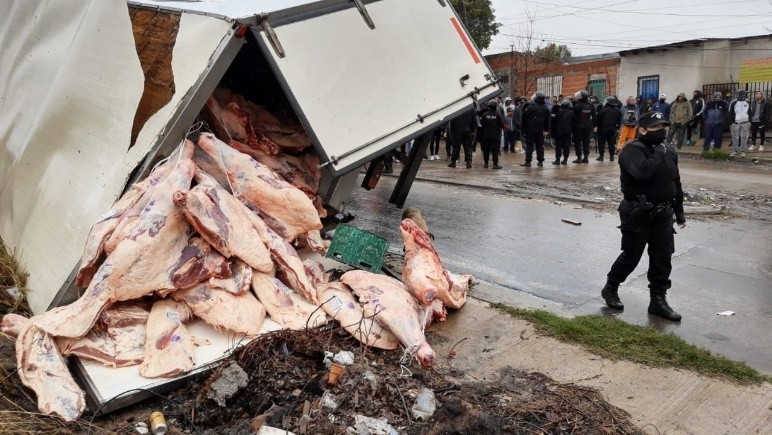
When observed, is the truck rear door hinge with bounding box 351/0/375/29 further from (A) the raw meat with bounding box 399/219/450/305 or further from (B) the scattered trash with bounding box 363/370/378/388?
(B) the scattered trash with bounding box 363/370/378/388

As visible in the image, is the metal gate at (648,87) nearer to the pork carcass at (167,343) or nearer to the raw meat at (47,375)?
the pork carcass at (167,343)

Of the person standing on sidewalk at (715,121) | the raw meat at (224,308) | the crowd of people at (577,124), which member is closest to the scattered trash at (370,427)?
the raw meat at (224,308)

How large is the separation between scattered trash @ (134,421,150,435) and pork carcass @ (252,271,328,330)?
1.09m

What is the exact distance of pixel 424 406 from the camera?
355 cm

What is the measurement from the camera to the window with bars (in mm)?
27172

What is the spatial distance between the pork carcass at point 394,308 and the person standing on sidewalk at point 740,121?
12959 millimetres

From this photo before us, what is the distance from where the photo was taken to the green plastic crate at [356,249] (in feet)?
17.5

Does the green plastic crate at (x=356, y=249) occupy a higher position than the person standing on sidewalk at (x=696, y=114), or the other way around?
the person standing on sidewalk at (x=696, y=114)

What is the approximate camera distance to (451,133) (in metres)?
14.4

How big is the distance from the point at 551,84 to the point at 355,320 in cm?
2494

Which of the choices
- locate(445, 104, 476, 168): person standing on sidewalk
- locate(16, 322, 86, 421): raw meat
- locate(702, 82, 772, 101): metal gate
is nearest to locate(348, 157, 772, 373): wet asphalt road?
locate(16, 322, 86, 421): raw meat

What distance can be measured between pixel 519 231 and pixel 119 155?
15.9 feet

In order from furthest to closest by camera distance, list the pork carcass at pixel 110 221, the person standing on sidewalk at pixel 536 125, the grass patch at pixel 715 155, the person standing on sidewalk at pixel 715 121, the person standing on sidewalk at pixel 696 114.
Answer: the person standing on sidewalk at pixel 696 114 → the person standing on sidewalk at pixel 715 121 → the grass patch at pixel 715 155 → the person standing on sidewalk at pixel 536 125 → the pork carcass at pixel 110 221

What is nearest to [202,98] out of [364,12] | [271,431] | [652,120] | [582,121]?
[364,12]
